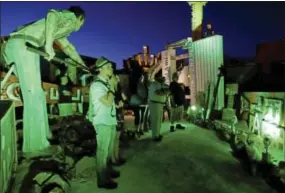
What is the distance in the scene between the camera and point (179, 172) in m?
5.06

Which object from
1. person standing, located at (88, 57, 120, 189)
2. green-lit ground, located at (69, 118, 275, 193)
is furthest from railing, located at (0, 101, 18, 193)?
person standing, located at (88, 57, 120, 189)

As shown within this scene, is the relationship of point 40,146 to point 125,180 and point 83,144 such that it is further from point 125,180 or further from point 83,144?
point 125,180

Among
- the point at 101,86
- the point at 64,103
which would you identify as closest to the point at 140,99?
the point at 64,103

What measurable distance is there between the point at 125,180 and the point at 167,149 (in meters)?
1.69

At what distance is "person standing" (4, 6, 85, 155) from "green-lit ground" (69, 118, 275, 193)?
3.49 feet

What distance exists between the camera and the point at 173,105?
29.2ft

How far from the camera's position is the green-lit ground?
14.8ft

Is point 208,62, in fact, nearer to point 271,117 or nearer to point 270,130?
point 271,117

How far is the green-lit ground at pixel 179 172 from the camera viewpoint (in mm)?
4516

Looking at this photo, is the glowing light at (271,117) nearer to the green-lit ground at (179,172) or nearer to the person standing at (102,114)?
the green-lit ground at (179,172)

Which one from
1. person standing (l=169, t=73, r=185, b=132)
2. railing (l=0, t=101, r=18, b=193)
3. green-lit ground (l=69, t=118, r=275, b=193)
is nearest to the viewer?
railing (l=0, t=101, r=18, b=193)

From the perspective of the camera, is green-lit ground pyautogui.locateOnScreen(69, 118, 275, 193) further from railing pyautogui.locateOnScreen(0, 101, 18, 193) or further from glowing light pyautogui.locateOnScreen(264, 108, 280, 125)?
glowing light pyautogui.locateOnScreen(264, 108, 280, 125)

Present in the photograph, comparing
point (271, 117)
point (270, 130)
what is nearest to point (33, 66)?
point (271, 117)

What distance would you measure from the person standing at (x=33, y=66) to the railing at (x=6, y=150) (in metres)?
0.51
